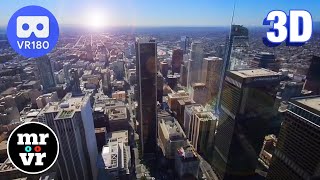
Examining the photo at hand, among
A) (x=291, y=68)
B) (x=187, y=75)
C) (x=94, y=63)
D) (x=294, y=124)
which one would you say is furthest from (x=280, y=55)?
(x=94, y=63)

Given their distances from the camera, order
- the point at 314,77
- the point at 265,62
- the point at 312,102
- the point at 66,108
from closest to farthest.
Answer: the point at 312,102 → the point at 66,108 → the point at 314,77 → the point at 265,62

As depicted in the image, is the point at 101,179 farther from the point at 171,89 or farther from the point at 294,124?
the point at 171,89

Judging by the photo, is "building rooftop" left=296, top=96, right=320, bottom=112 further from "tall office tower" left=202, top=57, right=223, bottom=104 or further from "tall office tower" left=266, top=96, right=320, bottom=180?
"tall office tower" left=202, top=57, right=223, bottom=104

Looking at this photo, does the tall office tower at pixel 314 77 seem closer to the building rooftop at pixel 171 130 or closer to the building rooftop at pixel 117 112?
the building rooftop at pixel 171 130

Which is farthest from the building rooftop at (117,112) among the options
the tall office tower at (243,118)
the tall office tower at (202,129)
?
the tall office tower at (243,118)

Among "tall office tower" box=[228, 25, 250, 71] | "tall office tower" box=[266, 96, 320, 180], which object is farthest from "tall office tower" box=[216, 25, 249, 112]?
"tall office tower" box=[266, 96, 320, 180]

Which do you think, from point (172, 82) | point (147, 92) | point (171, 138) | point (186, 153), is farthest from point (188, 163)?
point (172, 82)

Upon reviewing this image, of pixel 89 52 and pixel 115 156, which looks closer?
pixel 115 156

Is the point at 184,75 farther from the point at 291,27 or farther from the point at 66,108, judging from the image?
the point at 291,27
